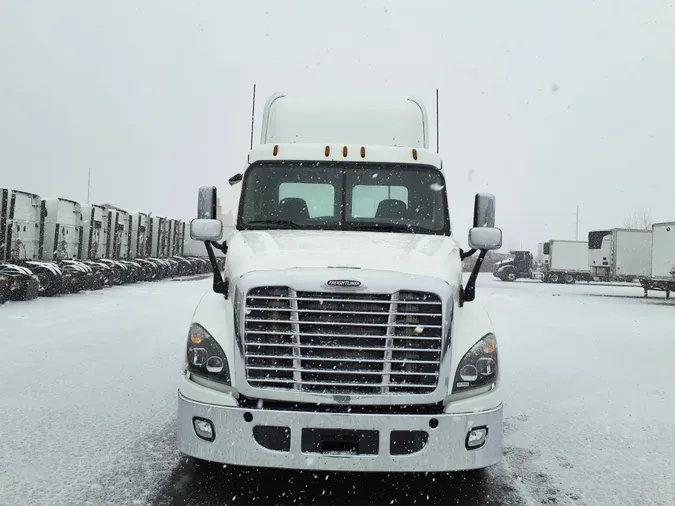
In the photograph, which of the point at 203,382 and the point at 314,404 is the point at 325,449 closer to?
the point at 314,404

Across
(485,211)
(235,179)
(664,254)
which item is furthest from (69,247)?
(664,254)

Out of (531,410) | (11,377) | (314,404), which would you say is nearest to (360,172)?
(314,404)

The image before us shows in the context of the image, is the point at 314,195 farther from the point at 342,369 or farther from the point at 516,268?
the point at 516,268

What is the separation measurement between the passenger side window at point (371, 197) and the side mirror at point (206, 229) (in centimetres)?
115

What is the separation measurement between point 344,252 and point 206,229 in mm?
1338

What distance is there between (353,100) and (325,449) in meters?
4.39

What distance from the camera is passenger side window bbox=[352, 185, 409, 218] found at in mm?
5371

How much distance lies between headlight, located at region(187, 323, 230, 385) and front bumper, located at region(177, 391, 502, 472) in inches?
9.6

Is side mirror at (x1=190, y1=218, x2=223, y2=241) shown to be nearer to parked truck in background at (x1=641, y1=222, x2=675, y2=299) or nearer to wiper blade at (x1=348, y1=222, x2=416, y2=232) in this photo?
wiper blade at (x1=348, y1=222, x2=416, y2=232)

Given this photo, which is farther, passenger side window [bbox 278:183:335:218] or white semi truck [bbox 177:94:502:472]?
passenger side window [bbox 278:183:335:218]

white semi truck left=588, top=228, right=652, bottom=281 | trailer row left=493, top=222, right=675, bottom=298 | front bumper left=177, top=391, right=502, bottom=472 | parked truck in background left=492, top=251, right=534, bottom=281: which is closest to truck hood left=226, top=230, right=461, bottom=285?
front bumper left=177, top=391, right=502, bottom=472

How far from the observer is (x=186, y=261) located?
38469 millimetres

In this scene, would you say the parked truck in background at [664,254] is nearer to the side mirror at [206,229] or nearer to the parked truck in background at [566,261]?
the parked truck in background at [566,261]

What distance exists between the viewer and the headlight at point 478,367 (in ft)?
12.8
